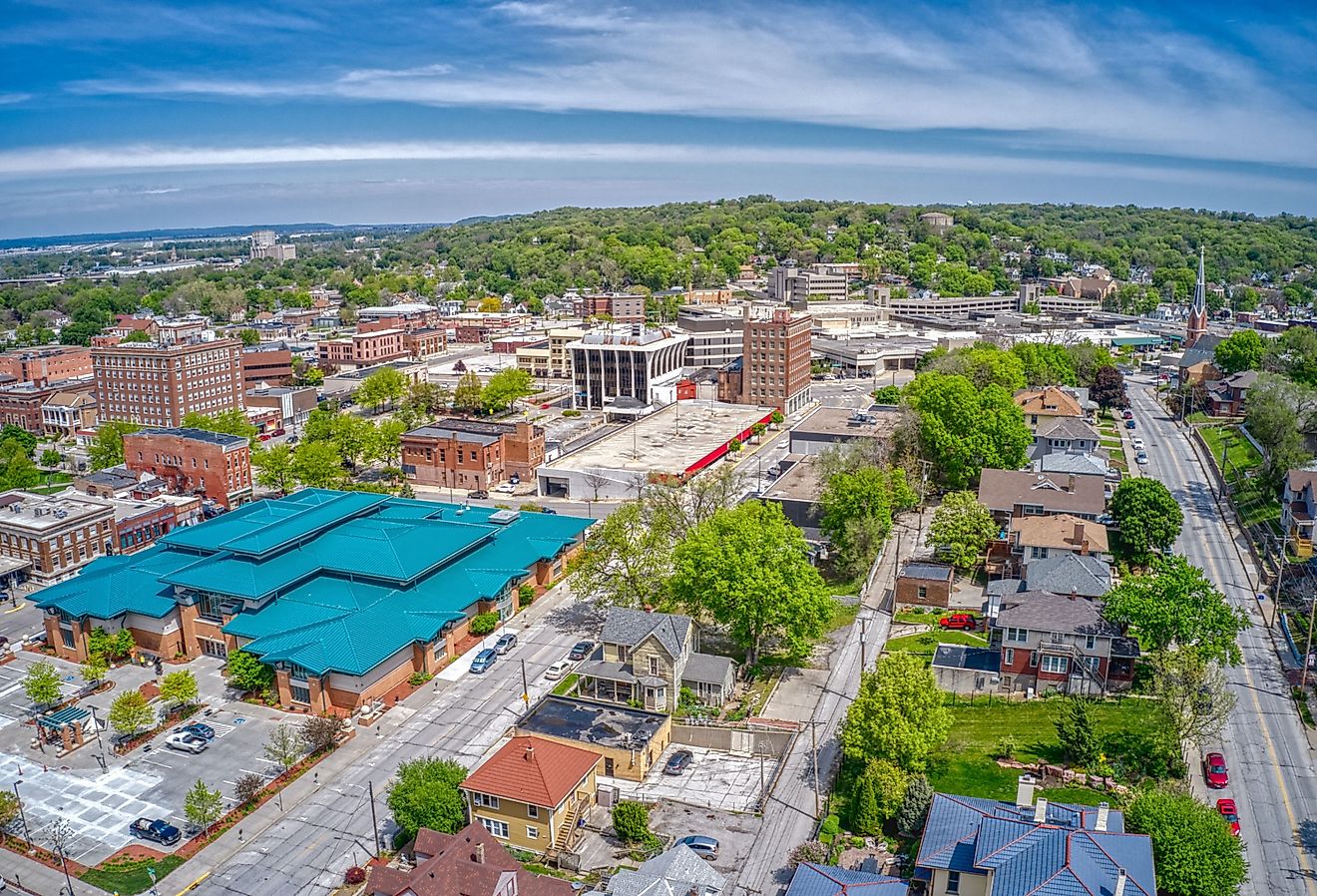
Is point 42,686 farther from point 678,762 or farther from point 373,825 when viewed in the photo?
point 678,762

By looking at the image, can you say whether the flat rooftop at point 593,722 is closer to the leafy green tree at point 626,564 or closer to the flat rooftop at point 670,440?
the leafy green tree at point 626,564

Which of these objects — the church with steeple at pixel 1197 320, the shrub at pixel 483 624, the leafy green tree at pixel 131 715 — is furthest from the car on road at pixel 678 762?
the church with steeple at pixel 1197 320

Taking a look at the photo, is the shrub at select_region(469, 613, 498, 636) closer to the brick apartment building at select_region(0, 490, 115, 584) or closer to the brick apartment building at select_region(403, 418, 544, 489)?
the brick apartment building at select_region(403, 418, 544, 489)

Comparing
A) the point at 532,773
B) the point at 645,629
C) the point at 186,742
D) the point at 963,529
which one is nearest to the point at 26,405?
the point at 186,742

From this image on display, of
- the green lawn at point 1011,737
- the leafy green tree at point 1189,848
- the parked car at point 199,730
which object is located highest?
the leafy green tree at point 1189,848

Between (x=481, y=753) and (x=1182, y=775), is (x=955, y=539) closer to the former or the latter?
(x=1182, y=775)

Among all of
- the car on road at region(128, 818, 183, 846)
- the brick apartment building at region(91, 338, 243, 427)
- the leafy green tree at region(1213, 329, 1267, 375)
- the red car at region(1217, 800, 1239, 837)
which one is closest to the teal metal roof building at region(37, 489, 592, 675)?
the car on road at region(128, 818, 183, 846)
